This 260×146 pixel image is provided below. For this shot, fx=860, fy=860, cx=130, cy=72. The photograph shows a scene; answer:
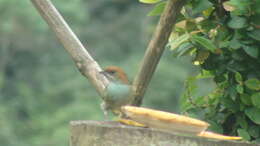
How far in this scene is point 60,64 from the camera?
2272 cm

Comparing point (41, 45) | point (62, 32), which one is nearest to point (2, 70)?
point (41, 45)

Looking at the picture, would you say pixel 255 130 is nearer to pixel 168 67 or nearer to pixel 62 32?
pixel 62 32

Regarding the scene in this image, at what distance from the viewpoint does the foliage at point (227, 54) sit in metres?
2.97

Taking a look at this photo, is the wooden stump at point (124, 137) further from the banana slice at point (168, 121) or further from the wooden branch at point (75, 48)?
the wooden branch at point (75, 48)

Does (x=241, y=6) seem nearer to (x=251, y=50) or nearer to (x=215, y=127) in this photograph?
(x=251, y=50)

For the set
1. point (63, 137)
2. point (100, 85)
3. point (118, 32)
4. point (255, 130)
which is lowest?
point (118, 32)

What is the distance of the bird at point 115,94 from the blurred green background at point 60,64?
50.8 ft

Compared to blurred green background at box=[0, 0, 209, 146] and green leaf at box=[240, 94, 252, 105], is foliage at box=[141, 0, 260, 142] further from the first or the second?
blurred green background at box=[0, 0, 209, 146]

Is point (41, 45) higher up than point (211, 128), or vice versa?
point (211, 128)

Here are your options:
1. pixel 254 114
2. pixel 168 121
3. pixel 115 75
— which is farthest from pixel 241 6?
pixel 115 75

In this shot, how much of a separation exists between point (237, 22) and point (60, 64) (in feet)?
65.2

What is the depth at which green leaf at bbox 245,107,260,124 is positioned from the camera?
118 inches

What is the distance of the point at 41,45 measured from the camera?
22.9 metres

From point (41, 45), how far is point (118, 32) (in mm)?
2235
